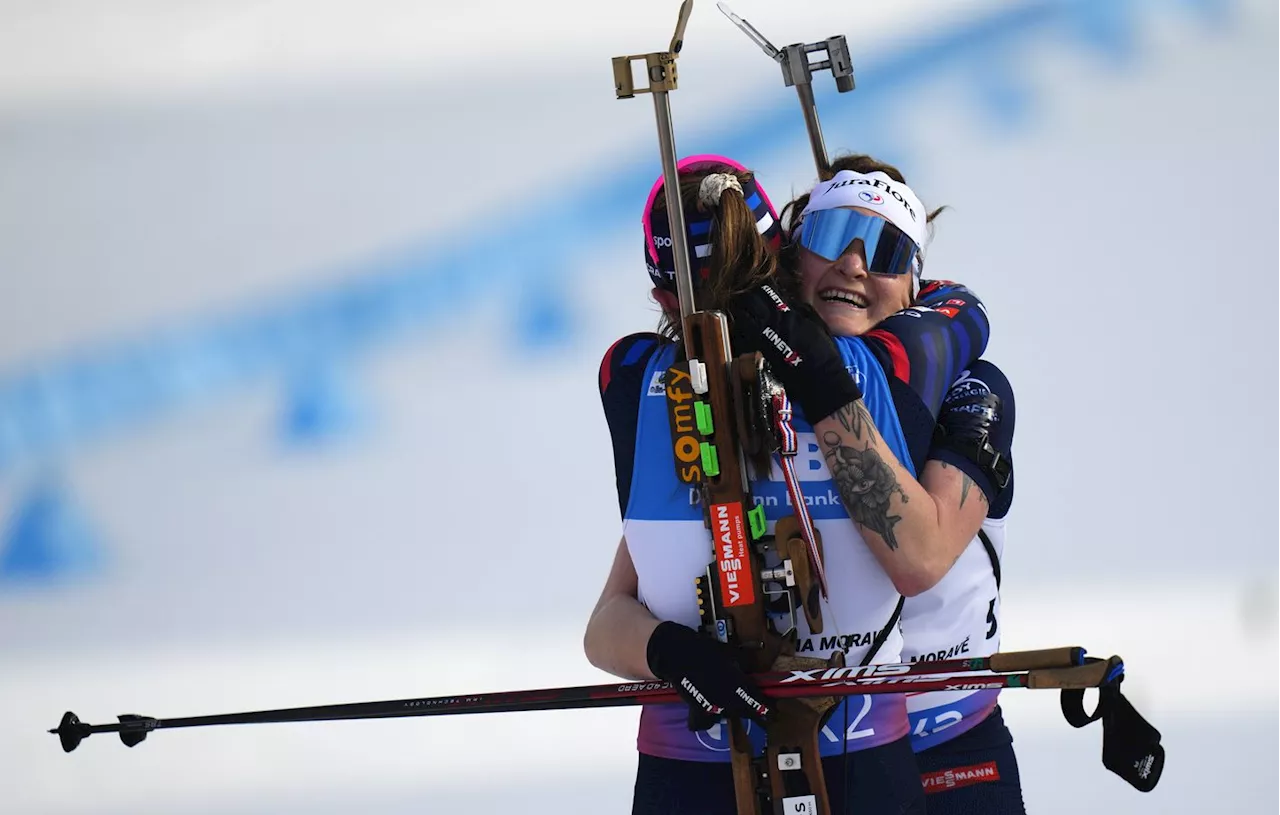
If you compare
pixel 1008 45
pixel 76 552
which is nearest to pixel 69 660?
pixel 76 552

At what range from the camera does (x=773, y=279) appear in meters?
1.59

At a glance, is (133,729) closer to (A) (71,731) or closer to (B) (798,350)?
(A) (71,731)

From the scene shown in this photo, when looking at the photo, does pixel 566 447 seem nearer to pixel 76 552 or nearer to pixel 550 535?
pixel 550 535

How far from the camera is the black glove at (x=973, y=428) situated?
1562mm

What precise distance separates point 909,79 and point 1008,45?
33 centimetres

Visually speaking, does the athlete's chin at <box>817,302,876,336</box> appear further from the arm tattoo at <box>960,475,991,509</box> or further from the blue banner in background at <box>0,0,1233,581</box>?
the blue banner in background at <box>0,0,1233,581</box>

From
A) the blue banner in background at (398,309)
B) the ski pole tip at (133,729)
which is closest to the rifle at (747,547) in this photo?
the ski pole tip at (133,729)

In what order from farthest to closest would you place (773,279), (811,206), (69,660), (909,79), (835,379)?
(909,79) < (69,660) < (811,206) < (773,279) < (835,379)

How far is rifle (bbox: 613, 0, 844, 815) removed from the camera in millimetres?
1506

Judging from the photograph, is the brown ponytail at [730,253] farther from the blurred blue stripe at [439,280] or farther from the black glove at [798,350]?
the blurred blue stripe at [439,280]

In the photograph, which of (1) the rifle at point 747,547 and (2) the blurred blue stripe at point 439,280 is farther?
(2) the blurred blue stripe at point 439,280

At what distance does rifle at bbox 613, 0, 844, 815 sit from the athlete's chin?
0.24m

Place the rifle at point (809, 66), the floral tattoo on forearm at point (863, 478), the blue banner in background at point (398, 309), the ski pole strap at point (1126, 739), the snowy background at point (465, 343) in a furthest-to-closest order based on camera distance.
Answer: the blue banner in background at point (398, 309), the snowy background at point (465, 343), the rifle at point (809, 66), the floral tattoo on forearm at point (863, 478), the ski pole strap at point (1126, 739)

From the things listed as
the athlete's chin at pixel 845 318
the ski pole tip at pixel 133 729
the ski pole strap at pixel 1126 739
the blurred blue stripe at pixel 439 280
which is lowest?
the ski pole strap at pixel 1126 739
